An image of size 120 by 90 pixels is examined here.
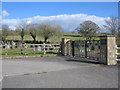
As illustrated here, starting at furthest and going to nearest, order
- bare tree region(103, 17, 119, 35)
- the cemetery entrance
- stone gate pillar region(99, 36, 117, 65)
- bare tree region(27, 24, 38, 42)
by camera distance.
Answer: bare tree region(27, 24, 38, 42) → bare tree region(103, 17, 119, 35) → the cemetery entrance → stone gate pillar region(99, 36, 117, 65)

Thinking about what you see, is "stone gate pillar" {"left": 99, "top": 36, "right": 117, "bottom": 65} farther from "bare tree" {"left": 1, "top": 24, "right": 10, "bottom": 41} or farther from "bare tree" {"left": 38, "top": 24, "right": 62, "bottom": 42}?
"bare tree" {"left": 1, "top": 24, "right": 10, "bottom": 41}

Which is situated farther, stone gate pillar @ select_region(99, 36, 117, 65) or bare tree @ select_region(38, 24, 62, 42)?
bare tree @ select_region(38, 24, 62, 42)

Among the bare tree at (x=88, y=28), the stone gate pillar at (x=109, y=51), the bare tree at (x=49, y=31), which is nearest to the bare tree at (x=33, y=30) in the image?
the bare tree at (x=49, y=31)

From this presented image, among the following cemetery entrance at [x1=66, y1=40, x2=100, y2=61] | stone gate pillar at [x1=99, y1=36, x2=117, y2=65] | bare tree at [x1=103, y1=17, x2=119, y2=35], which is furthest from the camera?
bare tree at [x1=103, y1=17, x2=119, y2=35]

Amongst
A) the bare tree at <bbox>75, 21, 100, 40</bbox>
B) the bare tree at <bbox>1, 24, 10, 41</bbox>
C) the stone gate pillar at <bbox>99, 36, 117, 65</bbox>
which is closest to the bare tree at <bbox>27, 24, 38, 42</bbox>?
the bare tree at <bbox>1, 24, 10, 41</bbox>

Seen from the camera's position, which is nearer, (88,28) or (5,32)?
(88,28)

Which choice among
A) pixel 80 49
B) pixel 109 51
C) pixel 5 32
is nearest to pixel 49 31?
pixel 5 32

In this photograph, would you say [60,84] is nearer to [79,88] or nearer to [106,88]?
[79,88]

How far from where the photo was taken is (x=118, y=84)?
601 cm

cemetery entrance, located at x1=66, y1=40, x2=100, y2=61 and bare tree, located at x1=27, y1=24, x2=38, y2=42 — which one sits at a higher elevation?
bare tree, located at x1=27, y1=24, x2=38, y2=42

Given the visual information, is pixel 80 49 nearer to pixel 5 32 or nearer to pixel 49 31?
pixel 49 31

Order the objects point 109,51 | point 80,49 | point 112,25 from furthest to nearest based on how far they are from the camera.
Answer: point 112,25
point 80,49
point 109,51

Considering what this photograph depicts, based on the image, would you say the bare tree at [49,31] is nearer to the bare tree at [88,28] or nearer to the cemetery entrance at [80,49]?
the bare tree at [88,28]

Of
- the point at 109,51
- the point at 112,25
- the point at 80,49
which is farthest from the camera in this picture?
the point at 112,25
